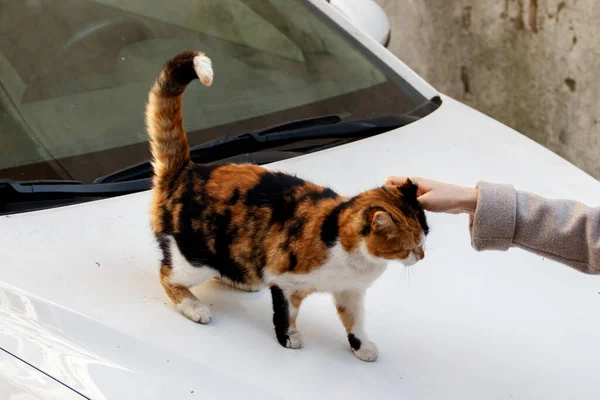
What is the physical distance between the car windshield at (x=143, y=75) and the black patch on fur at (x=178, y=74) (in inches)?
14.7

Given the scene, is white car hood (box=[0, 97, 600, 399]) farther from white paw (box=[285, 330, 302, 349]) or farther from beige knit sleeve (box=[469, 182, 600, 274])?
beige knit sleeve (box=[469, 182, 600, 274])

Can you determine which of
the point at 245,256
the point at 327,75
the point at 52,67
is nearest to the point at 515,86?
the point at 327,75

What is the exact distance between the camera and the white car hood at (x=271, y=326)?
1.47 metres

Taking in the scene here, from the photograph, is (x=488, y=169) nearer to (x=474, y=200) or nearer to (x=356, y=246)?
(x=474, y=200)

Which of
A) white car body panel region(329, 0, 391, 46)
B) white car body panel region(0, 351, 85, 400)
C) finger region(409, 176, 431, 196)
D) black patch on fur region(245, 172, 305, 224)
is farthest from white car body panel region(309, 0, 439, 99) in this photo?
white car body panel region(0, 351, 85, 400)

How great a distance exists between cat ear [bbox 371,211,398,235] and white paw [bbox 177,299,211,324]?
1.30 feet

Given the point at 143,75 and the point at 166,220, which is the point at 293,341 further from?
the point at 143,75

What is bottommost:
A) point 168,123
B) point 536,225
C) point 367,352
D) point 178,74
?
point 367,352

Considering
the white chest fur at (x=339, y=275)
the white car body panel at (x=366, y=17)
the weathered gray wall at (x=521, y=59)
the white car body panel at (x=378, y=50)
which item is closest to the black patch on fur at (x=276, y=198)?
the white chest fur at (x=339, y=275)

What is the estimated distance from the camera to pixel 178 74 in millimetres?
1680

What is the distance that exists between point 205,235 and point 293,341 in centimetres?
27

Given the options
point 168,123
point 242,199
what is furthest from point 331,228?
point 168,123

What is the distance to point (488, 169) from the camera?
7.36ft

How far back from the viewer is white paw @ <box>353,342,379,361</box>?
5.22ft
